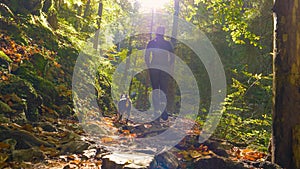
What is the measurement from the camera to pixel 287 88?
3801mm

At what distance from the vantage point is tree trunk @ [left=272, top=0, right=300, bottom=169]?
3.70 m

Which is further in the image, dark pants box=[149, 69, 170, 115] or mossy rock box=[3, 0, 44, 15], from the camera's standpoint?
mossy rock box=[3, 0, 44, 15]

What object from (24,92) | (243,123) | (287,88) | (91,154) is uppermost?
(287,88)

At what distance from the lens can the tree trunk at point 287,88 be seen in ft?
12.1

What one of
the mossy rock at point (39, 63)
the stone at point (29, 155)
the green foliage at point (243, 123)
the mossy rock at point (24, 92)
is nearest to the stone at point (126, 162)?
the stone at point (29, 155)

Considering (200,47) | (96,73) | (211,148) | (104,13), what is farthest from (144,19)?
(211,148)

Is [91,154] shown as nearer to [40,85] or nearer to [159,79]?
[40,85]

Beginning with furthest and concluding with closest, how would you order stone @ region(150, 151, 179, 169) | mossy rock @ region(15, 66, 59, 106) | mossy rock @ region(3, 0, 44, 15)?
mossy rock @ region(3, 0, 44, 15), mossy rock @ region(15, 66, 59, 106), stone @ region(150, 151, 179, 169)

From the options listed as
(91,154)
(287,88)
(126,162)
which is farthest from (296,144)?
(91,154)

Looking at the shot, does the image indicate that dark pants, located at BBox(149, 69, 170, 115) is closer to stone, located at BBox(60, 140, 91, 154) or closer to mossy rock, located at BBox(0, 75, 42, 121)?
mossy rock, located at BBox(0, 75, 42, 121)

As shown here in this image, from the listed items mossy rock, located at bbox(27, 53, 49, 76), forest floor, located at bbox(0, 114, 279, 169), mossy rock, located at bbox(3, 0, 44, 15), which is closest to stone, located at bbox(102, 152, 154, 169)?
forest floor, located at bbox(0, 114, 279, 169)

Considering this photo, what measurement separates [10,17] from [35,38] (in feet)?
3.80

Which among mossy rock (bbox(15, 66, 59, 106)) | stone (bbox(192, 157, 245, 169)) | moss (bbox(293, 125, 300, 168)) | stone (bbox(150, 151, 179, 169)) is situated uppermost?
mossy rock (bbox(15, 66, 59, 106))

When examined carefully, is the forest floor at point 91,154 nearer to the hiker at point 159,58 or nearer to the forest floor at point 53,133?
the forest floor at point 53,133
